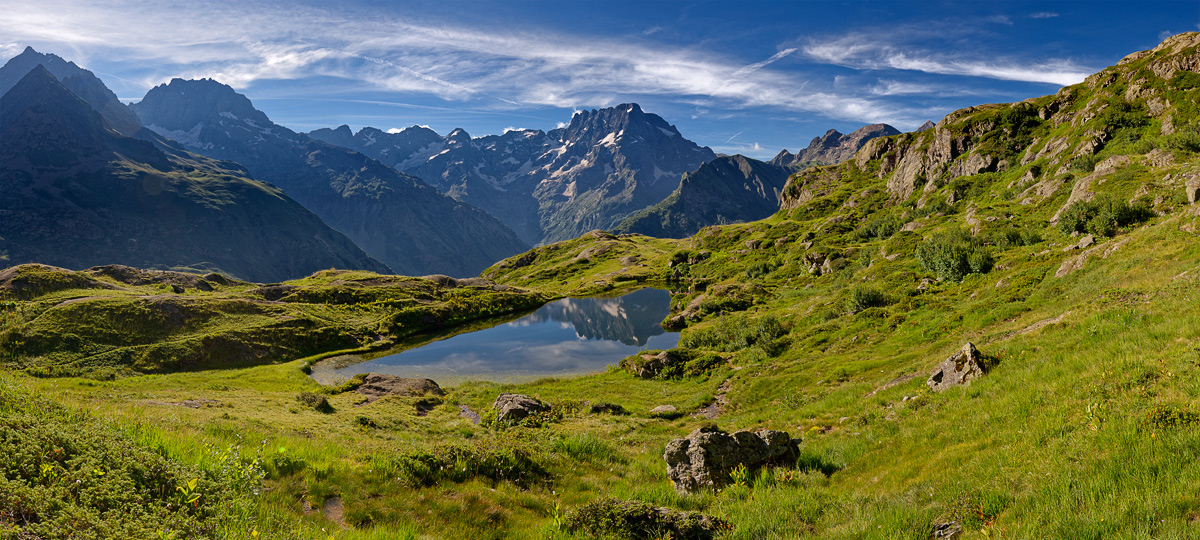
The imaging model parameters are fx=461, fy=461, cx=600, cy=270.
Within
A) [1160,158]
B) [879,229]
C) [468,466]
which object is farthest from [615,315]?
[468,466]

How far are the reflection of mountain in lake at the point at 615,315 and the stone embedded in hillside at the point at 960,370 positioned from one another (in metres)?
65.4

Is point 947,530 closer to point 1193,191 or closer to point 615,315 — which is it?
point 1193,191

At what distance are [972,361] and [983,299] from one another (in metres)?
19.5

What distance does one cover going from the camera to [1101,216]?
37969 mm

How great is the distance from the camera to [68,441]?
6930 mm

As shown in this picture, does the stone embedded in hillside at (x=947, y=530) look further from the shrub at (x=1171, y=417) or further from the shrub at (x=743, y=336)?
the shrub at (x=743, y=336)

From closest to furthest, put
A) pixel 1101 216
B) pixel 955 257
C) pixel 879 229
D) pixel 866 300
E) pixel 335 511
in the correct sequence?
pixel 335 511
pixel 1101 216
pixel 955 257
pixel 866 300
pixel 879 229

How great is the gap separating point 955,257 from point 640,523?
48788 millimetres

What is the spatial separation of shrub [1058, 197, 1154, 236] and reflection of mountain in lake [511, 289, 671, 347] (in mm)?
57887

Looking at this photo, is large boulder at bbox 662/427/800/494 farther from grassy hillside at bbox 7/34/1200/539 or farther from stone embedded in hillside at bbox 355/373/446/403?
stone embedded in hillside at bbox 355/373/446/403

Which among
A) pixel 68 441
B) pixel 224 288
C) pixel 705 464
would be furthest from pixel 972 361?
pixel 224 288

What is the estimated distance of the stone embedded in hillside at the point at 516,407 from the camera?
91.3ft

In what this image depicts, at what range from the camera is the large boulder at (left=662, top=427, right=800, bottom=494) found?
491 inches

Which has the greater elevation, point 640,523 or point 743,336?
point 640,523
